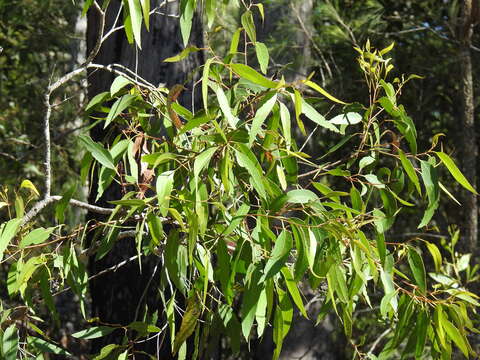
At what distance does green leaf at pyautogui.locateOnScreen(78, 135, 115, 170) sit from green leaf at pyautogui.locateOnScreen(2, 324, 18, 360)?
17.1 inches

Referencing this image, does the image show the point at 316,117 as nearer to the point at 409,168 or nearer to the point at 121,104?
the point at 409,168

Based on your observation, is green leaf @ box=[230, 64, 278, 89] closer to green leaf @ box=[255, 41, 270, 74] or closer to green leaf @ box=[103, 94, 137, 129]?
green leaf @ box=[255, 41, 270, 74]

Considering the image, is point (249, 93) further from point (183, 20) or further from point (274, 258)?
point (274, 258)

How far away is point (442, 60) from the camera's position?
177 inches

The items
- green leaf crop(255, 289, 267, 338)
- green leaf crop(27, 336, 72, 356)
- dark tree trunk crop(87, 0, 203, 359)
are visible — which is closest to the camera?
green leaf crop(255, 289, 267, 338)

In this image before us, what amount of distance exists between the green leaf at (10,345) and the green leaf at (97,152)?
1.43 feet

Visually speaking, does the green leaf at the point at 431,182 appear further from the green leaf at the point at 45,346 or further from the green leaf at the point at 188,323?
the green leaf at the point at 45,346

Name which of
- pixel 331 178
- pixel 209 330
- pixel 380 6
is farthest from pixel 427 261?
pixel 209 330

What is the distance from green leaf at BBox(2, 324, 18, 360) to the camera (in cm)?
163

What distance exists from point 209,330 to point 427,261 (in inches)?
122

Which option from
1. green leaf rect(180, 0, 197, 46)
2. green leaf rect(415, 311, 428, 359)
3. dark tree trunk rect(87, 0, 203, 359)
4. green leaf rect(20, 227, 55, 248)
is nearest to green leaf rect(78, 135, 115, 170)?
green leaf rect(20, 227, 55, 248)

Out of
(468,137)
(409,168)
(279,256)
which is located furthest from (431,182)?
(468,137)

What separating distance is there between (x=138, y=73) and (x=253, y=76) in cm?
133

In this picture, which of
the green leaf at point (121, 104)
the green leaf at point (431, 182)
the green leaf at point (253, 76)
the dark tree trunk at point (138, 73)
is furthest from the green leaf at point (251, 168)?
the dark tree trunk at point (138, 73)
